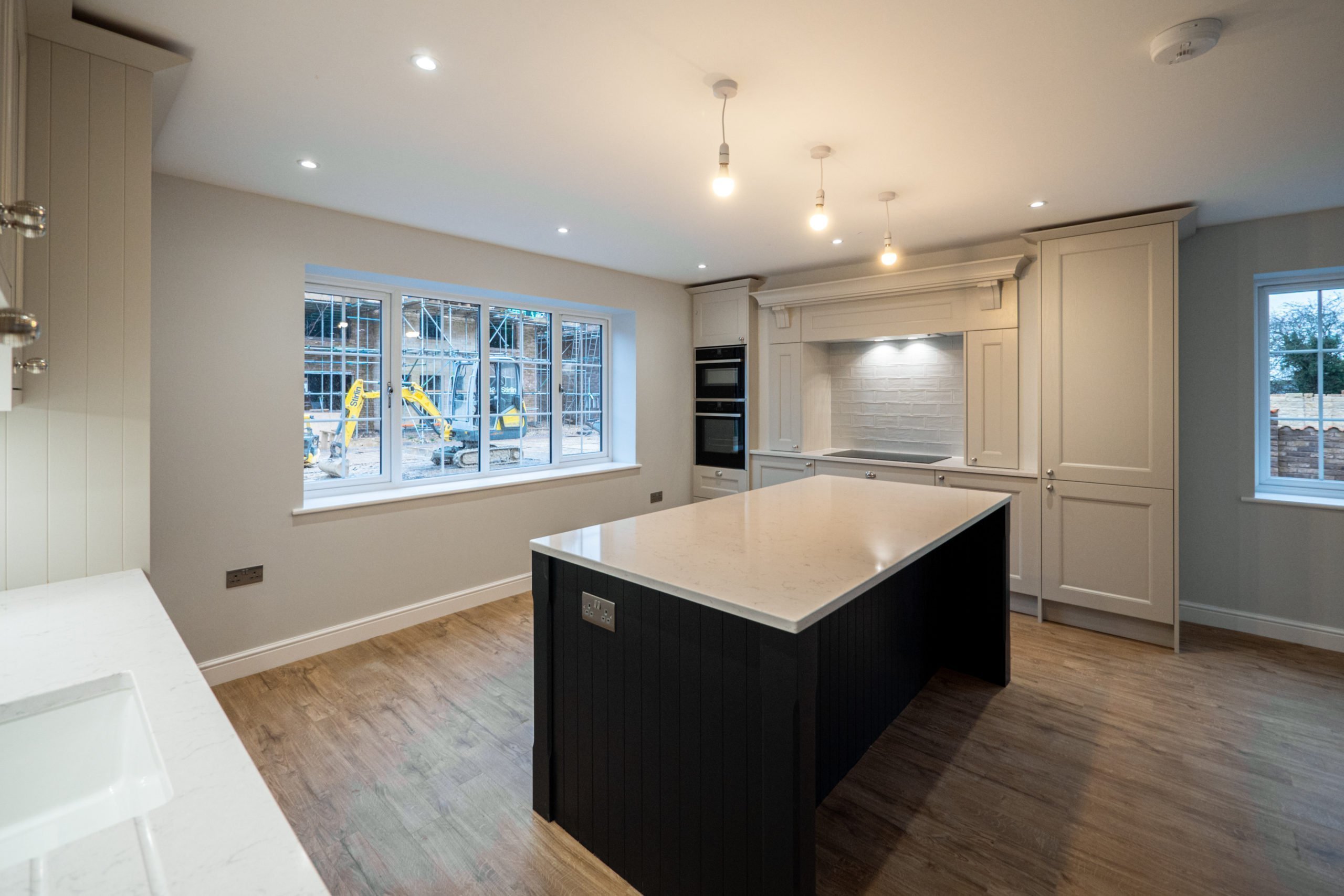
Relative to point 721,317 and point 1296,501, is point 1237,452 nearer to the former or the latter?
point 1296,501

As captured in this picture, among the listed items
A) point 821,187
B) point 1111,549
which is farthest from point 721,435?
point 1111,549

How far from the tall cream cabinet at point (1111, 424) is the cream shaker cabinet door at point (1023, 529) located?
5 cm

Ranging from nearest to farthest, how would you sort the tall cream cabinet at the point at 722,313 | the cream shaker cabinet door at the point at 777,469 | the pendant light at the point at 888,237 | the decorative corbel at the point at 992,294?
1. the pendant light at the point at 888,237
2. the decorative corbel at the point at 992,294
3. the cream shaker cabinet door at the point at 777,469
4. the tall cream cabinet at the point at 722,313

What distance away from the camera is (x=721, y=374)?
5289 mm

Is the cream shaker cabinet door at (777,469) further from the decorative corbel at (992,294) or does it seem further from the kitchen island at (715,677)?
the kitchen island at (715,677)

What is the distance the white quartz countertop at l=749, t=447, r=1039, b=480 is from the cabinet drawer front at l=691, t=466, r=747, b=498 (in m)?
0.34

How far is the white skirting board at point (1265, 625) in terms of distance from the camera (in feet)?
10.7

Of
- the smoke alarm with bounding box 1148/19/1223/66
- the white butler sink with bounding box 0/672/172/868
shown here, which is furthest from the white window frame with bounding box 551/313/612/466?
the smoke alarm with bounding box 1148/19/1223/66

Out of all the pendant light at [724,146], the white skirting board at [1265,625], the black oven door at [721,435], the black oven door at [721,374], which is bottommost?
the white skirting board at [1265,625]

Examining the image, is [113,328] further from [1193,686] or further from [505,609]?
[1193,686]

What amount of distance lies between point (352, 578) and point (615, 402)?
8.22 feet

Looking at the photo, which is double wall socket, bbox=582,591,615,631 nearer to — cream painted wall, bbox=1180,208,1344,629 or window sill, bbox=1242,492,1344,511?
cream painted wall, bbox=1180,208,1344,629

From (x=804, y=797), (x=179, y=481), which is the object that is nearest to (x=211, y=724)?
(x=804, y=797)

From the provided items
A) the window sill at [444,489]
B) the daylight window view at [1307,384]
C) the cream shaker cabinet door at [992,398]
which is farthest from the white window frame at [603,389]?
the daylight window view at [1307,384]
